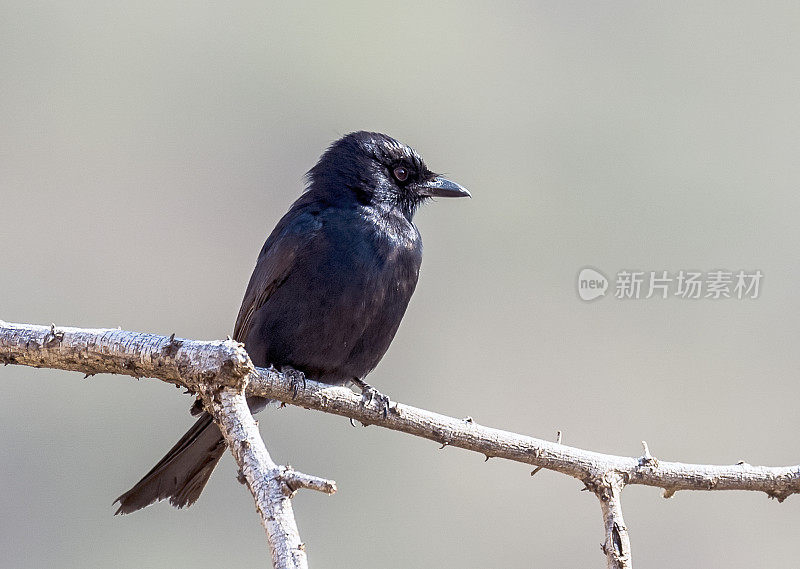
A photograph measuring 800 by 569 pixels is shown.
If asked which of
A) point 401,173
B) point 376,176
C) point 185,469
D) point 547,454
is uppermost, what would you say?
point 401,173

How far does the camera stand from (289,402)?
5.40 meters

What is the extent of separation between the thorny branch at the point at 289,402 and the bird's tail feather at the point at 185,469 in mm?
823

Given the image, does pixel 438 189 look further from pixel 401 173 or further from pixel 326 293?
pixel 326 293

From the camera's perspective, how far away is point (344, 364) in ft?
21.7

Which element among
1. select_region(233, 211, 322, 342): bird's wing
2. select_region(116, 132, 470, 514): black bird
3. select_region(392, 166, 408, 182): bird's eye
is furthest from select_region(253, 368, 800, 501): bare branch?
select_region(392, 166, 408, 182): bird's eye

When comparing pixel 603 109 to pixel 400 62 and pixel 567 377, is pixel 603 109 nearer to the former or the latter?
pixel 400 62

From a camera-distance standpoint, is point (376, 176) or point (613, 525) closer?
point (613, 525)

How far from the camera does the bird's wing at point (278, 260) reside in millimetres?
6652

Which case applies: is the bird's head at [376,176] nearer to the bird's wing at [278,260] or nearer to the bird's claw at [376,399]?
the bird's wing at [278,260]

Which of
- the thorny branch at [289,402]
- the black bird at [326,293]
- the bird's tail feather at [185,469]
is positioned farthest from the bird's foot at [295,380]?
the bird's tail feather at [185,469]

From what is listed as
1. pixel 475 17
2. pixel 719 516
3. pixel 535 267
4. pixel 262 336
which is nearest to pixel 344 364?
pixel 262 336

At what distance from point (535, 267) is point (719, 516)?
14.7m

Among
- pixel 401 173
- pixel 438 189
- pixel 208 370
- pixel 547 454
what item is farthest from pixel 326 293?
pixel 208 370

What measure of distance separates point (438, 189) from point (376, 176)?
0.52 metres
